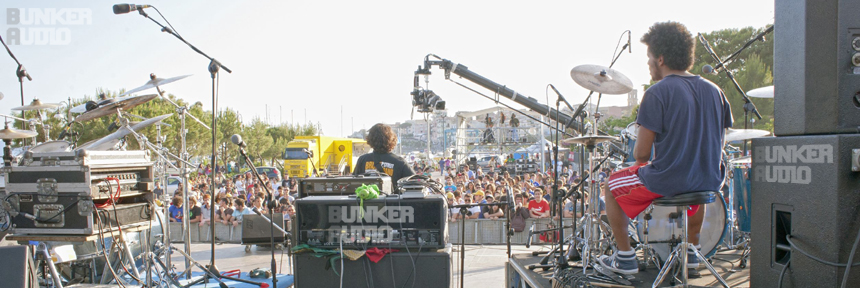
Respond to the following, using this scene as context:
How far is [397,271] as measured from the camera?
140 inches

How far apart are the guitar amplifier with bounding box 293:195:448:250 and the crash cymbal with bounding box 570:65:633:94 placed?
1.44 meters

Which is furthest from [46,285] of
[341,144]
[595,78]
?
[341,144]

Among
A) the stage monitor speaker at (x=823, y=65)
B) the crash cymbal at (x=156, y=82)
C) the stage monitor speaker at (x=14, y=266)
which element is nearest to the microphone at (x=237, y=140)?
the stage monitor speaker at (x=14, y=266)

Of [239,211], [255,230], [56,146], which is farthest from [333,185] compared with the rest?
[239,211]

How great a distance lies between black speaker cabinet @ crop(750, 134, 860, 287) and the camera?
6.26 feet

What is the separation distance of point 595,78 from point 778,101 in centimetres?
159

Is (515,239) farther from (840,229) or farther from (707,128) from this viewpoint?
(840,229)

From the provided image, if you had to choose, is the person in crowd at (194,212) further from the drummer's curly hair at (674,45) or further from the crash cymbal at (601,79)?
the drummer's curly hair at (674,45)

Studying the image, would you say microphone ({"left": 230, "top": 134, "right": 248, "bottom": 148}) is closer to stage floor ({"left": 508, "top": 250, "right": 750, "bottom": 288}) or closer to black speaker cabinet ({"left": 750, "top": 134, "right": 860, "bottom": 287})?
stage floor ({"left": 508, "top": 250, "right": 750, "bottom": 288})

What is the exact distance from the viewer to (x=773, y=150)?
7.30 ft

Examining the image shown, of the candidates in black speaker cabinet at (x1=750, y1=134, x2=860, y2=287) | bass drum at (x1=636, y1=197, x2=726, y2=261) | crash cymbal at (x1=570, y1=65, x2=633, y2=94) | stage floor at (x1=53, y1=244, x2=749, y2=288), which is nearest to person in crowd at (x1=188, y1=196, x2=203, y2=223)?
stage floor at (x1=53, y1=244, x2=749, y2=288)

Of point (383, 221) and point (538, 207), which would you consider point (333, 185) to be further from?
point (538, 207)

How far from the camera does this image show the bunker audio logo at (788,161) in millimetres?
1997

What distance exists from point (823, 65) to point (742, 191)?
363 centimetres
